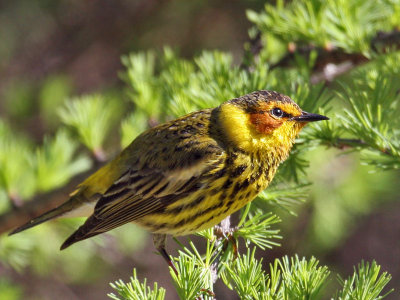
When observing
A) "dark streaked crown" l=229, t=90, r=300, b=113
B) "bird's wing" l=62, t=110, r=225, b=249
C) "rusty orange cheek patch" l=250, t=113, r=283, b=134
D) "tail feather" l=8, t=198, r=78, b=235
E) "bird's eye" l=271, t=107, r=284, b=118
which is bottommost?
"tail feather" l=8, t=198, r=78, b=235

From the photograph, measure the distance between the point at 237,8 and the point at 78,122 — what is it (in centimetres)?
256

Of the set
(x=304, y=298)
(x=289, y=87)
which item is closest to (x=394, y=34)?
(x=289, y=87)

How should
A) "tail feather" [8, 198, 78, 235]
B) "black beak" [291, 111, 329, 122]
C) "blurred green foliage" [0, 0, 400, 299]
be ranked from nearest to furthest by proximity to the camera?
1. "blurred green foliage" [0, 0, 400, 299]
2. "black beak" [291, 111, 329, 122]
3. "tail feather" [8, 198, 78, 235]

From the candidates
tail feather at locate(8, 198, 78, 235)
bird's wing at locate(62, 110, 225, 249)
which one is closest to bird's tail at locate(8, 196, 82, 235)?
tail feather at locate(8, 198, 78, 235)

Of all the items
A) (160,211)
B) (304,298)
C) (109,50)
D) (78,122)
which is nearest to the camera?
(304,298)

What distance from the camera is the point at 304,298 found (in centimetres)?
177

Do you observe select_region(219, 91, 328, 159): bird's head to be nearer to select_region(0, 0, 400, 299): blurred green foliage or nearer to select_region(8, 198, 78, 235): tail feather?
select_region(0, 0, 400, 299): blurred green foliage

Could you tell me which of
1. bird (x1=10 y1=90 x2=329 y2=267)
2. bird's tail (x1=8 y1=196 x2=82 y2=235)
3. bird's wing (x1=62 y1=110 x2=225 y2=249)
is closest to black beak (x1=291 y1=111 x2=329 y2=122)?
bird (x1=10 y1=90 x2=329 y2=267)

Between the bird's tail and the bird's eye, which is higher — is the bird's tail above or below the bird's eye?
below

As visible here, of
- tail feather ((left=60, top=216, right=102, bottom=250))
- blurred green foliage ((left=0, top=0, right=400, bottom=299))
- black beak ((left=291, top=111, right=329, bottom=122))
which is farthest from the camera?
tail feather ((left=60, top=216, right=102, bottom=250))

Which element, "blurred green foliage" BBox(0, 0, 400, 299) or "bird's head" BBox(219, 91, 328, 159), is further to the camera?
"bird's head" BBox(219, 91, 328, 159)

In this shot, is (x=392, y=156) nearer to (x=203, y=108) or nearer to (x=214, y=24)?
(x=203, y=108)

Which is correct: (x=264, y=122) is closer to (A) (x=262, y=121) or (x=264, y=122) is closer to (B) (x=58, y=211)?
(A) (x=262, y=121)

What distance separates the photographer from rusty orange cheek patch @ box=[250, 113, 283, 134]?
2.64 metres
